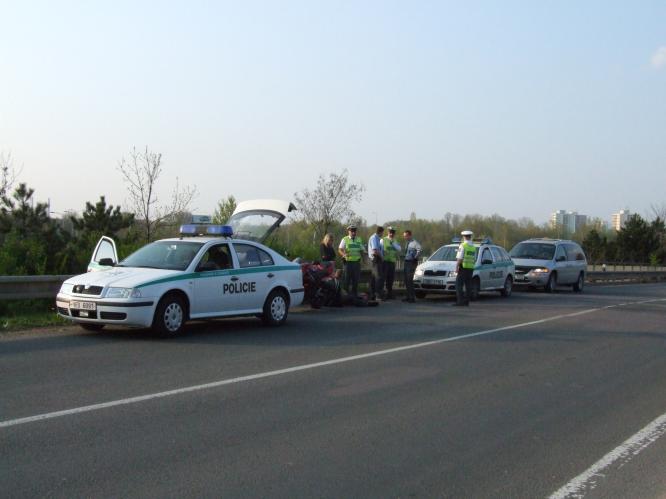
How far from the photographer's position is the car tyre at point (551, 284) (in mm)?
26719

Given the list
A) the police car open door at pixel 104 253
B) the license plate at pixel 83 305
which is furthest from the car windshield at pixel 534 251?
the license plate at pixel 83 305

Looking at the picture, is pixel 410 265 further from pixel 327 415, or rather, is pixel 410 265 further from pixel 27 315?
pixel 327 415

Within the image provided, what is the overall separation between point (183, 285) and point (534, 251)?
18729 mm

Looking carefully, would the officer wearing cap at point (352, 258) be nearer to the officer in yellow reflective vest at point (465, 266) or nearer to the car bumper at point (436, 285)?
the officer in yellow reflective vest at point (465, 266)

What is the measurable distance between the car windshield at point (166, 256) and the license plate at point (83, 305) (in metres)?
1.28

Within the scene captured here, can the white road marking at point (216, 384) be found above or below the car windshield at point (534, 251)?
below

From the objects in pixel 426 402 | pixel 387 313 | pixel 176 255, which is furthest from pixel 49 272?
pixel 426 402

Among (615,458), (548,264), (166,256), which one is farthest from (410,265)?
(615,458)

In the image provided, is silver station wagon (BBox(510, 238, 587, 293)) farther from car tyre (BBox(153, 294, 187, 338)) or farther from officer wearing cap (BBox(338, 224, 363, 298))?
car tyre (BBox(153, 294, 187, 338))

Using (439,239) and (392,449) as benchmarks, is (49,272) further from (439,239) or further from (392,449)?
(439,239)

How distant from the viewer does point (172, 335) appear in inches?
459

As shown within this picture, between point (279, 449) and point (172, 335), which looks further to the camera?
point (172, 335)

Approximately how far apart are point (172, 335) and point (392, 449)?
631 cm

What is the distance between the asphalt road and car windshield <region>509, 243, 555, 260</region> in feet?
49.0
